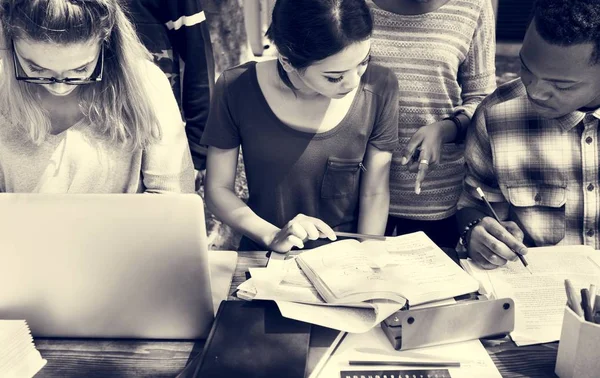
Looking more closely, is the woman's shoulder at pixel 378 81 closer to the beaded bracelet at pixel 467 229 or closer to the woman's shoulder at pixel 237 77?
the woman's shoulder at pixel 237 77

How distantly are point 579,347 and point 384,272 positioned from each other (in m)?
0.39

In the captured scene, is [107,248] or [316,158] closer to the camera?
[107,248]

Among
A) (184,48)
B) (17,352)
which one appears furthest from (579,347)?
(184,48)

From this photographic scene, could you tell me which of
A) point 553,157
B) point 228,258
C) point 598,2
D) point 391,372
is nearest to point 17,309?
point 228,258

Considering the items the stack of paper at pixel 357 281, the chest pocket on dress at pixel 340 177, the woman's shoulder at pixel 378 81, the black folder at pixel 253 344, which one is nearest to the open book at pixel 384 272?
the stack of paper at pixel 357 281

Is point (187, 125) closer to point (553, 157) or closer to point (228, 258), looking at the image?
point (228, 258)

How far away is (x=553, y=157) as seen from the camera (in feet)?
5.35

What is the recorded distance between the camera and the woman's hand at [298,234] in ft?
4.66

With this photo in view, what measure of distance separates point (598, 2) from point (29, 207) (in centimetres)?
132

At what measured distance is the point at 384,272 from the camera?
4.18 ft

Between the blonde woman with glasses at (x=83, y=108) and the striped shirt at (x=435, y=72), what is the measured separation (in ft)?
2.11

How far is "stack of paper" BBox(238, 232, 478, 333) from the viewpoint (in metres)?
1.17

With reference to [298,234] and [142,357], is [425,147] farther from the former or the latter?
[142,357]

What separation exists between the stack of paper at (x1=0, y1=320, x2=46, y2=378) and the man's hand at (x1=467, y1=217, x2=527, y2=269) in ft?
3.17
